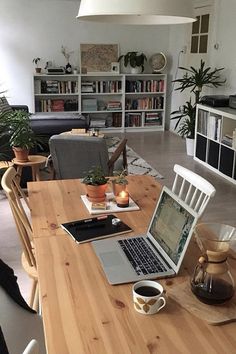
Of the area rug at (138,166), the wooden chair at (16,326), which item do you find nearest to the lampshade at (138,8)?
the wooden chair at (16,326)

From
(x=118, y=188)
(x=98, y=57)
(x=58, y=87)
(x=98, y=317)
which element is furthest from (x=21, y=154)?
(x=98, y=57)

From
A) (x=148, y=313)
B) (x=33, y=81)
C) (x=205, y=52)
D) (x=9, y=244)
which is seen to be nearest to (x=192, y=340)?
(x=148, y=313)

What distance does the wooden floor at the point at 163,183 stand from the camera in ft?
10.3

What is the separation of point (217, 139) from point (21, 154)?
97.9 inches

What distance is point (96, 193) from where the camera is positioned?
2.11 metres

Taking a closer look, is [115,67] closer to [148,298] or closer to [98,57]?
[98,57]

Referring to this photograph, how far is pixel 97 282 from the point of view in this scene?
140 cm

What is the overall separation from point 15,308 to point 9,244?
75.9 inches

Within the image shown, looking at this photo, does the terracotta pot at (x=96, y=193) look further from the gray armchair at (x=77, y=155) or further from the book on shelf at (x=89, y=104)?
the book on shelf at (x=89, y=104)

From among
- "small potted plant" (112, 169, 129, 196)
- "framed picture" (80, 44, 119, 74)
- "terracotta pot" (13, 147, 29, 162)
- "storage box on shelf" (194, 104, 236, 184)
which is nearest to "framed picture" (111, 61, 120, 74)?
"framed picture" (80, 44, 119, 74)

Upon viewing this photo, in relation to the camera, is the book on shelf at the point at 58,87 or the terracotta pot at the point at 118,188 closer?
the terracotta pot at the point at 118,188

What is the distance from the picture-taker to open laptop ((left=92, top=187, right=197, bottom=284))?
4.73 feet

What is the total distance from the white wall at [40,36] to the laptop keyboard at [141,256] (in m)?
6.42

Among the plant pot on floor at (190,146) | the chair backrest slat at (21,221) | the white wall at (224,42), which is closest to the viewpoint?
the chair backrest slat at (21,221)
